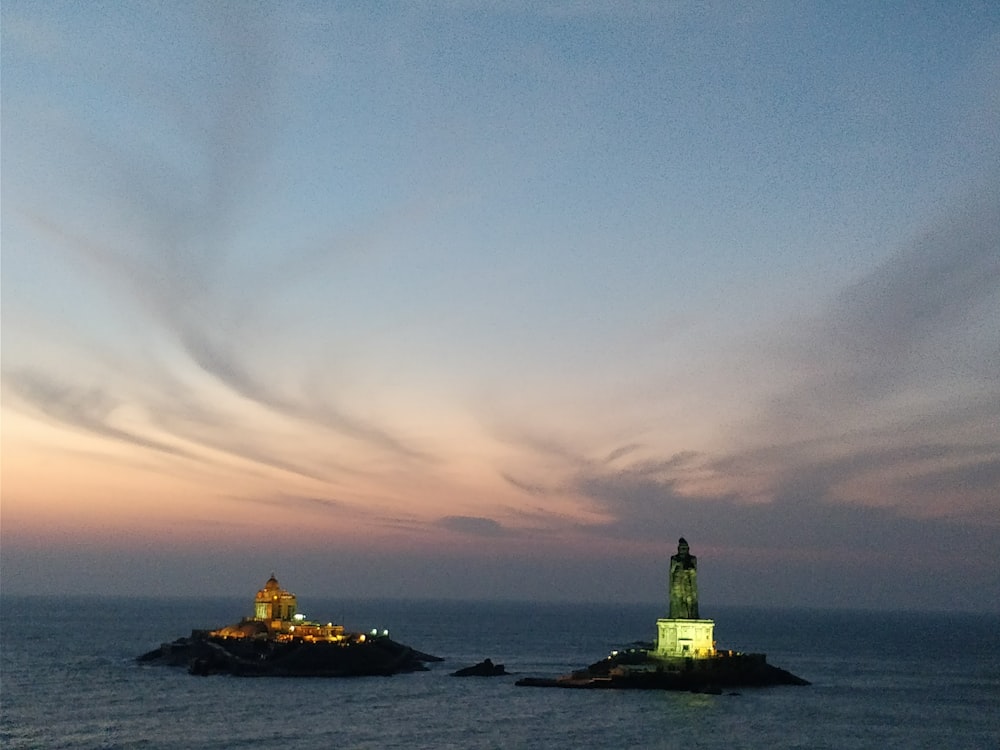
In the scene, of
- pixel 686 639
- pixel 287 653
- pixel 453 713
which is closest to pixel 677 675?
pixel 686 639

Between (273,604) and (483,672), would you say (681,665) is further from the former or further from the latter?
(273,604)

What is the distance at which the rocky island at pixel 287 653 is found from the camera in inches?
5252

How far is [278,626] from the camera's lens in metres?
156

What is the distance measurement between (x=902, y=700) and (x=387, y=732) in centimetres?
5805

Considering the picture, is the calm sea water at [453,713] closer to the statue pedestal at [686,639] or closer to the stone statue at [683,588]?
the statue pedestal at [686,639]

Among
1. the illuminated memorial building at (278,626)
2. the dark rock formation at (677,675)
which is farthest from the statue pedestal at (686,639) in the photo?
the illuminated memorial building at (278,626)

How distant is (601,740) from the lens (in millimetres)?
83188

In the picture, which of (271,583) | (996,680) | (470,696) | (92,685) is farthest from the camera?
(271,583)

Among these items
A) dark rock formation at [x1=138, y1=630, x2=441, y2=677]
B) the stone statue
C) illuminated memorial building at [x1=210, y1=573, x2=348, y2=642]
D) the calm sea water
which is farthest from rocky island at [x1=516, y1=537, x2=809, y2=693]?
illuminated memorial building at [x1=210, y1=573, x2=348, y2=642]

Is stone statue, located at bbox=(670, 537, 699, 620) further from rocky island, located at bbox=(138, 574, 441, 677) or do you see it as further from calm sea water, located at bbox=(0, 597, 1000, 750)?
rocky island, located at bbox=(138, 574, 441, 677)

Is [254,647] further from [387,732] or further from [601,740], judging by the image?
[601,740]

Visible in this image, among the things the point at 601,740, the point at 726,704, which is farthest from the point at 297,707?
the point at 726,704

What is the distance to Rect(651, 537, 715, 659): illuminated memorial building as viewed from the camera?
123688mm

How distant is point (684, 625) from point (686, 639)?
5.11ft
